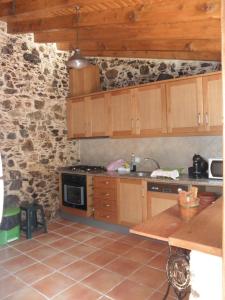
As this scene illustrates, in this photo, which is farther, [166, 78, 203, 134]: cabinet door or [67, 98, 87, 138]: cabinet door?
[67, 98, 87, 138]: cabinet door

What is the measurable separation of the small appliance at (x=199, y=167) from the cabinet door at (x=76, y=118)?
2.02 meters

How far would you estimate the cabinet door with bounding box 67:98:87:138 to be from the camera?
459 cm

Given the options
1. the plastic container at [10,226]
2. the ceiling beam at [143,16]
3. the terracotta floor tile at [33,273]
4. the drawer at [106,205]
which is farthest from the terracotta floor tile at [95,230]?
the ceiling beam at [143,16]

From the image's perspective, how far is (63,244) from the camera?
3479 mm

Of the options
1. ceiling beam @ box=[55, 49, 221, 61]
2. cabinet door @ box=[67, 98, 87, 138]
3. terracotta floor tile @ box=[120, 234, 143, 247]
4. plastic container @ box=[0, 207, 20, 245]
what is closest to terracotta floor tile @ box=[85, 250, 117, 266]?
terracotta floor tile @ box=[120, 234, 143, 247]

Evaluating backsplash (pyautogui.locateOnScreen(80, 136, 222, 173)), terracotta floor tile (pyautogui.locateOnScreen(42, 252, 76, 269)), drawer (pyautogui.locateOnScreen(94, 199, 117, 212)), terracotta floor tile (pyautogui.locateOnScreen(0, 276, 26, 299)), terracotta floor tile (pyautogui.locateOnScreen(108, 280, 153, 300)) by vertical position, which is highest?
backsplash (pyautogui.locateOnScreen(80, 136, 222, 173))

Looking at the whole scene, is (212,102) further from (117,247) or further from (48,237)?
(48,237)

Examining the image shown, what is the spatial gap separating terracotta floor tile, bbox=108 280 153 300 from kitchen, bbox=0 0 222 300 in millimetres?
1941

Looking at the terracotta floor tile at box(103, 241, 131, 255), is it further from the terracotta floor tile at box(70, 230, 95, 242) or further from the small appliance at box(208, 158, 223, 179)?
the small appliance at box(208, 158, 223, 179)

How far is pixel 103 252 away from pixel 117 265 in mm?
375

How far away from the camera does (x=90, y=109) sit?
4465mm

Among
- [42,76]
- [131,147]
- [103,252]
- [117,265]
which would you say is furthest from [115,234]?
[42,76]

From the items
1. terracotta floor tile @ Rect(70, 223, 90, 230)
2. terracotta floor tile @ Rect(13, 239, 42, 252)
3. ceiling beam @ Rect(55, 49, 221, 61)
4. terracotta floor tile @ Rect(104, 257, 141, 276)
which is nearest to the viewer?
terracotta floor tile @ Rect(104, 257, 141, 276)

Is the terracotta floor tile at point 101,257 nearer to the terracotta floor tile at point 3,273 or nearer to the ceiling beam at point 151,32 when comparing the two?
the terracotta floor tile at point 3,273
